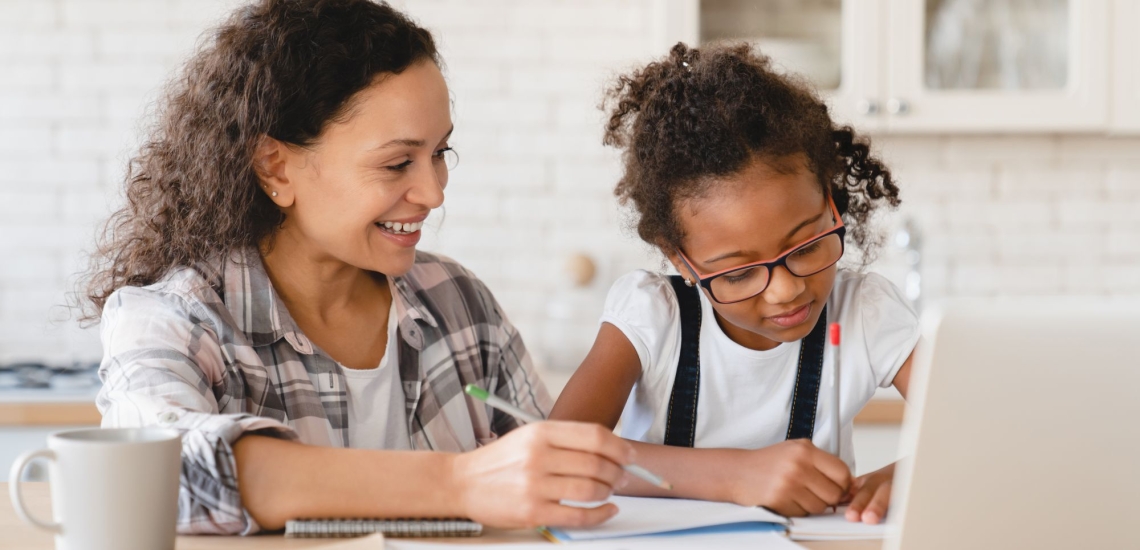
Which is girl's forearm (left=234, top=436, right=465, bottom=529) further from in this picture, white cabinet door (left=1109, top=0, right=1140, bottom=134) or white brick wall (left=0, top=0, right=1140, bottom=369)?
white cabinet door (left=1109, top=0, right=1140, bottom=134)

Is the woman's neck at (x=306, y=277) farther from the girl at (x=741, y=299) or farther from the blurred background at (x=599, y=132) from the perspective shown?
→ the blurred background at (x=599, y=132)

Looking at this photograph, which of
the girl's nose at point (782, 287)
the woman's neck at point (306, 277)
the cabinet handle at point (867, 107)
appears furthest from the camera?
the cabinet handle at point (867, 107)

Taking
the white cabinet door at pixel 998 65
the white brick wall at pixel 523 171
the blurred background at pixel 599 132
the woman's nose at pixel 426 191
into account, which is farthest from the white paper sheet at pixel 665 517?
the white cabinet door at pixel 998 65

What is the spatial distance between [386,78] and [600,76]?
5.11 ft

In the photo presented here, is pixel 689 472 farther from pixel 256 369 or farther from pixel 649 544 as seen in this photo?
pixel 256 369

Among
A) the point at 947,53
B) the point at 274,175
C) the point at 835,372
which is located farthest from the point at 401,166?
the point at 947,53

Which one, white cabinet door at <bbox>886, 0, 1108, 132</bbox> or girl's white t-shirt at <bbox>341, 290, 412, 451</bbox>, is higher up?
white cabinet door at <bbox>886, 0, 1108, 132</bbox>

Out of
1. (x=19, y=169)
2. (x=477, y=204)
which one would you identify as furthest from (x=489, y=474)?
(x=19, y=169)

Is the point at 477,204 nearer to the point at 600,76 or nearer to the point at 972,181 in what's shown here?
the point at 600,76

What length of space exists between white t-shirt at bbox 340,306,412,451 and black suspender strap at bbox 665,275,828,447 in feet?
1.30

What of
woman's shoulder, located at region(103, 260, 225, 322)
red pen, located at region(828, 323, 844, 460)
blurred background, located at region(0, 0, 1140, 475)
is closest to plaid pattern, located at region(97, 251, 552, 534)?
woman's shoulder, located at region(103, 260, 225, 322)

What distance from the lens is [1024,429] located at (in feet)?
2.33

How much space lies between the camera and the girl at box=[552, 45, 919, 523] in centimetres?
123

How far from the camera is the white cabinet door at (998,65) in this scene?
2.65 meters
